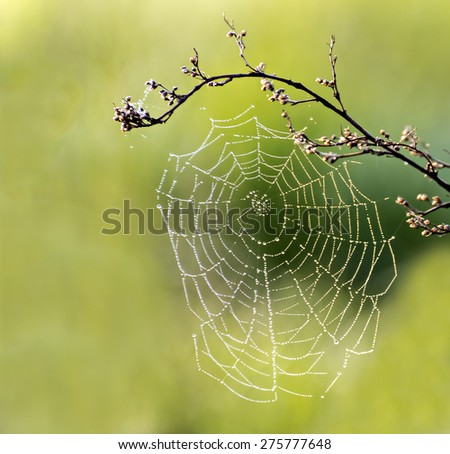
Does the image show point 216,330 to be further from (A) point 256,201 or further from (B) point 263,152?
(B) point 263,152

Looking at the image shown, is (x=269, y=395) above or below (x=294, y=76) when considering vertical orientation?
below

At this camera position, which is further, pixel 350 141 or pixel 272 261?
pixel 272 261

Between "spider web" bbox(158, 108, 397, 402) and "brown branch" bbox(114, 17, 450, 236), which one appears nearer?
"brown branch" bbox(114, 17, 450, 236)

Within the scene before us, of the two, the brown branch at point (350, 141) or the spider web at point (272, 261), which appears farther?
the spider web at point (272, 261)

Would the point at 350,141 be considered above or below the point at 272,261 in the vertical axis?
below
